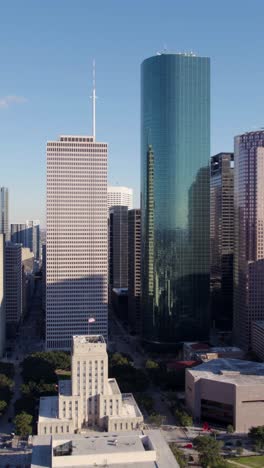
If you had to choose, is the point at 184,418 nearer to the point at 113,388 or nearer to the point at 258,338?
the point at 113,388

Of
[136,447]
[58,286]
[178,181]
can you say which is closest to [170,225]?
[178,181]

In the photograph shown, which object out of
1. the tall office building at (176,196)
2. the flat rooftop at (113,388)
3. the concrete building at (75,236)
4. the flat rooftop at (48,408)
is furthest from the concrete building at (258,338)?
the flat rooftop at (48,408)

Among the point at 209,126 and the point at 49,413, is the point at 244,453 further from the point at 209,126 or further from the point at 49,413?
the point at 209,126

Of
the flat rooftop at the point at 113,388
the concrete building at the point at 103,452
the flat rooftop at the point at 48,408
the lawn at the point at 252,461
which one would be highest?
the flat rooftop at the point at 113,388

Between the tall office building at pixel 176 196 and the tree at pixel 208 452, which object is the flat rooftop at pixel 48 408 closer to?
the tree at pixel 208 452

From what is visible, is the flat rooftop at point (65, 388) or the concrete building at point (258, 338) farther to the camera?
the concrete building at point (258, 338)
